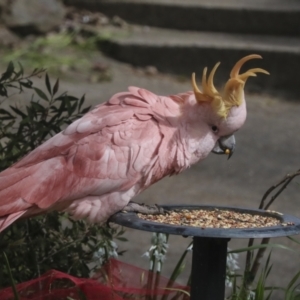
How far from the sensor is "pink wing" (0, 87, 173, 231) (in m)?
2.25

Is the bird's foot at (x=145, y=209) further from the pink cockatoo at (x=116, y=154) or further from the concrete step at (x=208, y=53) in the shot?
the concrete step at (x=208, y=53)

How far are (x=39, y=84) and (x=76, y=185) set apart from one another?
3909 mm

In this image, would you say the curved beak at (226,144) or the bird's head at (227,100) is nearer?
the bird's head at (227,100)

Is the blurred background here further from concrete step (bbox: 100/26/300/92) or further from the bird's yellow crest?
the bird's yellow crest

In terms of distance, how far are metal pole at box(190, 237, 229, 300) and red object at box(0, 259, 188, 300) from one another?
0.37 m

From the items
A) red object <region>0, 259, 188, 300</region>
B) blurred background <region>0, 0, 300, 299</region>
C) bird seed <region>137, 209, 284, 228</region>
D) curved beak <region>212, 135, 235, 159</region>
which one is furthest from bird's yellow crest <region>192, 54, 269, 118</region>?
blurred background <region>0, 0, 300, 299</region>

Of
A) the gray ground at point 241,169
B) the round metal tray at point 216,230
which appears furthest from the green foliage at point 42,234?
the gray ground at point 241,169

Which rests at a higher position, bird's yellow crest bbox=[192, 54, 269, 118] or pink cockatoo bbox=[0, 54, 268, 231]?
bird's yellow crest bbox=[192, 54, 269, 118]

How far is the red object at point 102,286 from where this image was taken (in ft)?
7.99

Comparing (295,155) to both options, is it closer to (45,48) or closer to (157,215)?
(45,48)

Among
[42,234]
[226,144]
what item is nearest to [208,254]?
[226,144]

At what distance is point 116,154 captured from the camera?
7.50 feet

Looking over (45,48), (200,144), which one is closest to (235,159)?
(45,48)

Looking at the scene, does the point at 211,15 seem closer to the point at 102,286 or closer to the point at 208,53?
the point at 208,53
